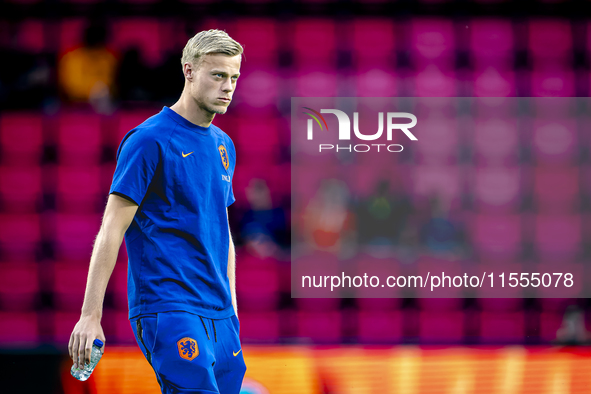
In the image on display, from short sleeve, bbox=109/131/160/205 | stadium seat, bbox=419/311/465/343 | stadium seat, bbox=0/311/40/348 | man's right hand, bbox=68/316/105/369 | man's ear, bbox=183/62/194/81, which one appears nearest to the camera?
man's right hand, bbox=68/316/105/369

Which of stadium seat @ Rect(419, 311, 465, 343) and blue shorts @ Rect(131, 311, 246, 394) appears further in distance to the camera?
stadium seat @ Rect(419, 311, 465, 343)

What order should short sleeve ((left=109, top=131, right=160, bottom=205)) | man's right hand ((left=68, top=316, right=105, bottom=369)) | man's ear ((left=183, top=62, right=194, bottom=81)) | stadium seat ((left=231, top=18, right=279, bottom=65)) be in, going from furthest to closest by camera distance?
stadium seat ((left=231, top=18, right=279, bottom=65)), man's ear ((left=183, top=62, right=194, bottom=81)), short sleeve ((left=109, top=131, right=160, bottom=205)), man's right hand ((left=68, top=316, right=105, bottom=369))

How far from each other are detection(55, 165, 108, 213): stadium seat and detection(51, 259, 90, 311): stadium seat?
315 millimetres

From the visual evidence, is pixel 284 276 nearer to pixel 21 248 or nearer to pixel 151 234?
pixel 21 248

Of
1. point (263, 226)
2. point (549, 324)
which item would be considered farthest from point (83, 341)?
point (549, 324)

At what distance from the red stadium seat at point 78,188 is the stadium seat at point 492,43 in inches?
87.9

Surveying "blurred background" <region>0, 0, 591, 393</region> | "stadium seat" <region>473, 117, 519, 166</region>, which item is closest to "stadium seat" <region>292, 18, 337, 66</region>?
"blurred background" <region>0, 0, 591, 393</region>

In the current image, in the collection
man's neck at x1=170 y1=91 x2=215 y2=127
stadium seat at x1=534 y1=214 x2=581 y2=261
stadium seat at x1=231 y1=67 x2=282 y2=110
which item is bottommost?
stadium seat at x1=534 y1=214 x2=581 y2=261

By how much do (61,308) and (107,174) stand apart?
0.78 metres

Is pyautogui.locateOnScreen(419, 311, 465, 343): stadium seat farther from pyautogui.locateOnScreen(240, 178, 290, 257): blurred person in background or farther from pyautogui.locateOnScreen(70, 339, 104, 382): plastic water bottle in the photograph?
pyautogui.locateOnScreen(70, 339, 104, 382): plastic water bottle

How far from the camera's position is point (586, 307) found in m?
3.39

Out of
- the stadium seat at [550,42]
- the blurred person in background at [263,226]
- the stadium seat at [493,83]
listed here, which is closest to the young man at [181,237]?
the blurred person in background at [263,226]

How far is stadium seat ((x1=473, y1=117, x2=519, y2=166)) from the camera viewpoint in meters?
3.45

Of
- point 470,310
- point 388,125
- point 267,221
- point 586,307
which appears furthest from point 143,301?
point 586,307
